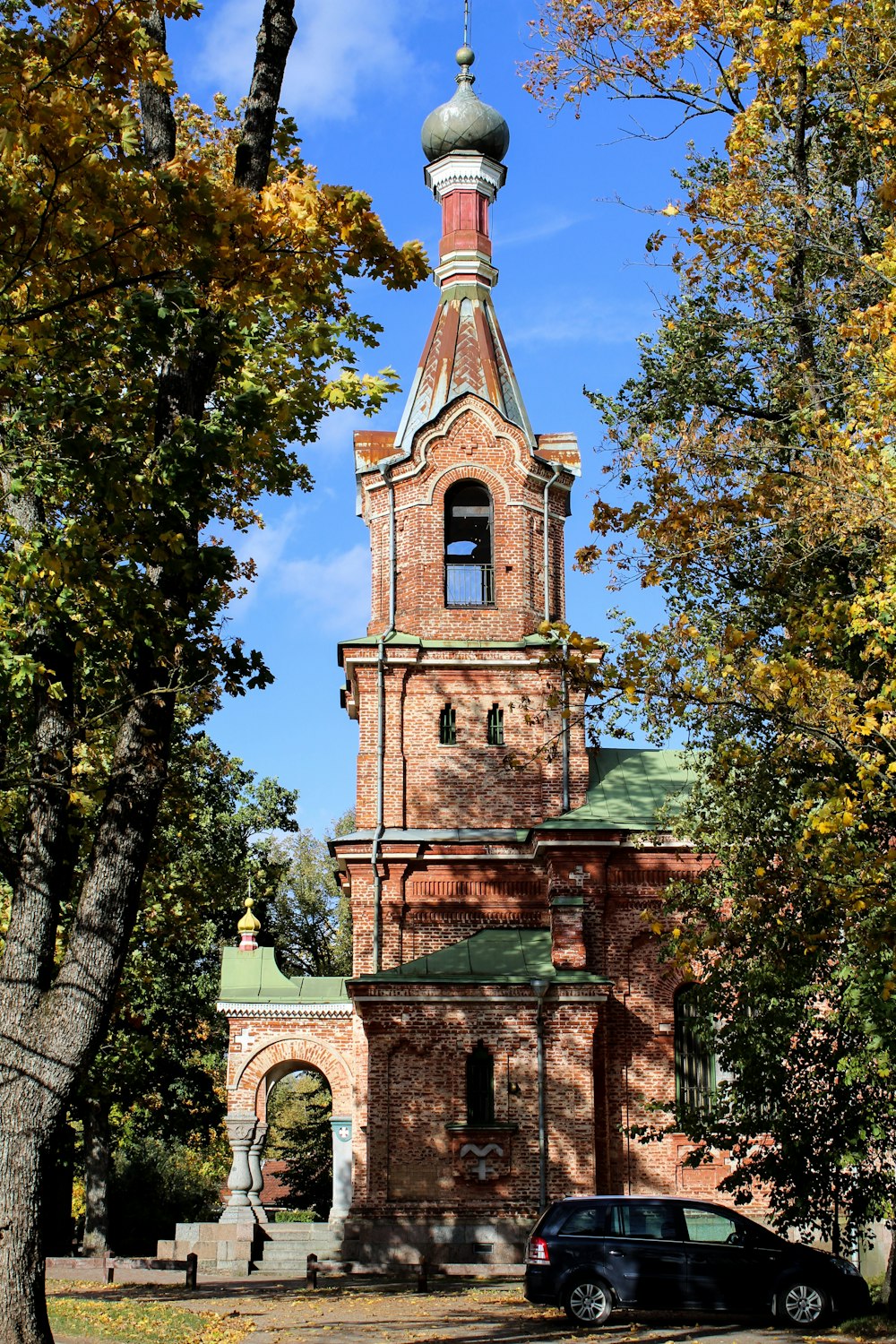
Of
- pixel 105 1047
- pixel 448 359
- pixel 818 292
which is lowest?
pixel 105 1047

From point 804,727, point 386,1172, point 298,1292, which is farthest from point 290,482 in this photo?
point 386,1172

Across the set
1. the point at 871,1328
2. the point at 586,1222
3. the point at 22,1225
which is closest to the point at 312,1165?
the point at 586,1222

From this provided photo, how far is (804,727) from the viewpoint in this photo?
1151 cm

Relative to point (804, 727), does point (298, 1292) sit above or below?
below

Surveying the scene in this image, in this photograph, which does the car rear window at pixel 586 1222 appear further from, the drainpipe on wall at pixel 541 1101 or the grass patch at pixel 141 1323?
the drainpipe on wall at pixel 541 1101

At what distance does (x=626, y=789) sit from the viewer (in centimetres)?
2467

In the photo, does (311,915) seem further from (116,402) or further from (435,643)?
(116,402)

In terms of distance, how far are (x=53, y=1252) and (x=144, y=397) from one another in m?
21.7

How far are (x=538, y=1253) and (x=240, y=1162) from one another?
8721 millimetres

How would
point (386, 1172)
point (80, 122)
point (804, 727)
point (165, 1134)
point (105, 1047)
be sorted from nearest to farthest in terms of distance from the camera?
point (80, 122) → point (804, 727) → point (386, 1172) → point (105, 1047) → point (165, 1134)

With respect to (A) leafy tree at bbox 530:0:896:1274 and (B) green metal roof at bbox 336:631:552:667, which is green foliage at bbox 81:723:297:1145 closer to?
(B) green metal roof at bbox 336:631:552:667

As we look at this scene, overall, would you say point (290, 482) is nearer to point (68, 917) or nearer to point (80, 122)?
point (80, 122)

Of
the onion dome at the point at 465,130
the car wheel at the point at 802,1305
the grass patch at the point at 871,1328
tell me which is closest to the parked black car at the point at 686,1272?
the car wheel at the point at 802,1305

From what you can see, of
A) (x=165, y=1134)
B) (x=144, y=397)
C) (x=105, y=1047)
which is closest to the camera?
(x=144, y=397)
